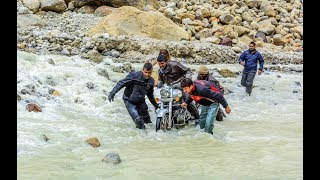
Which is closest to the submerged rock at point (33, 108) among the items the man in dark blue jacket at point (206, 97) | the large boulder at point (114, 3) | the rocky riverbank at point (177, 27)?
the man in dark blue jacket at point (206, 97)

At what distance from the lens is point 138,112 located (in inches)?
339

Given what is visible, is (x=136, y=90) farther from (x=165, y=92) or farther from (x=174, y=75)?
(x=174, y=75)

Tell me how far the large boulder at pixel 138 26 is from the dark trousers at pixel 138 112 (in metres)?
10.3

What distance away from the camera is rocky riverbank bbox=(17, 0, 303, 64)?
56.0ft

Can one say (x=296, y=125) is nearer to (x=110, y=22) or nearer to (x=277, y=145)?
(x=277, y=145)

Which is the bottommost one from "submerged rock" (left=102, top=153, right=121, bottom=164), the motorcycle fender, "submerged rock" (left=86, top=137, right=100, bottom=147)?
the motorcycle fender

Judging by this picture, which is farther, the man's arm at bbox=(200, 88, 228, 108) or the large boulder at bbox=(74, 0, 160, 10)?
the large boulder at bbox=(74, 0, 160, 10)

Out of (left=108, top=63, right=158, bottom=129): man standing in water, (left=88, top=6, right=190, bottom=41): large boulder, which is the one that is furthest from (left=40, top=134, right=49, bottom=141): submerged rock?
(left=88, top=6, right=190, bottom=41): large boulder

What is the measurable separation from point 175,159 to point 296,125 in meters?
3.74

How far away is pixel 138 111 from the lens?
8.63 meters

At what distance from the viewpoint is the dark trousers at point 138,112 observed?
8.30 m

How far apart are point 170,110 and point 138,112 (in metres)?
0.80

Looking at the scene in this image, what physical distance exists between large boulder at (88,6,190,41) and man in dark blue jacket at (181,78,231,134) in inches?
442

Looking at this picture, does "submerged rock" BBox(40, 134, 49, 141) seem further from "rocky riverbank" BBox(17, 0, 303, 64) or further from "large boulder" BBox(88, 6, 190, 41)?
"large boulder" BBox(88, 6, 190, 41)
